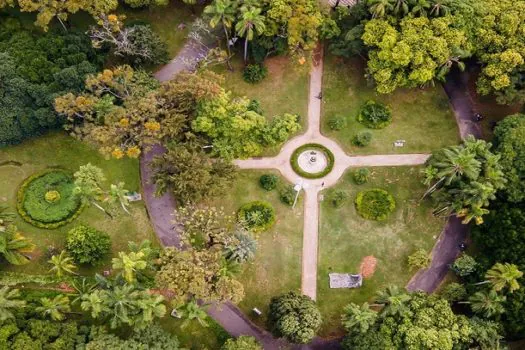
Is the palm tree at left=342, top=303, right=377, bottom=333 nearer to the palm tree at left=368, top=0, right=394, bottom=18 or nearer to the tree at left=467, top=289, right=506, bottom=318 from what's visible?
the tree at left=467, top=289, right=506, bottom=318

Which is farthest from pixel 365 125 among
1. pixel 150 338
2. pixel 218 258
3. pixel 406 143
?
pixel 150 338

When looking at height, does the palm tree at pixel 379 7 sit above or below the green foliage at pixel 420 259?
above

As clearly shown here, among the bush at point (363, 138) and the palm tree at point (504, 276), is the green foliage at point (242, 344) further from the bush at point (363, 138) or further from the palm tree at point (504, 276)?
the bush at point (363, 138)

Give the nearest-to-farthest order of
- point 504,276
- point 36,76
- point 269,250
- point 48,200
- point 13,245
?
1. point 504,276
2. point 13,245
3. point 36,76
4. point 269,250
5. point 48,200

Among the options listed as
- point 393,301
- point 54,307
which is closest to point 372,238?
point 393,301

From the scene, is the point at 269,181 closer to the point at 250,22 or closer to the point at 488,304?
the point at 250,22

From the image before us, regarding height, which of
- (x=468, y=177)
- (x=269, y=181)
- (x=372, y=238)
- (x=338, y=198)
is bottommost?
(x=372, y=238)

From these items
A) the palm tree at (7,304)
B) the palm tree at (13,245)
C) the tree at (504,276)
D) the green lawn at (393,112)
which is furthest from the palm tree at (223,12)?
the tree at (504,276)
